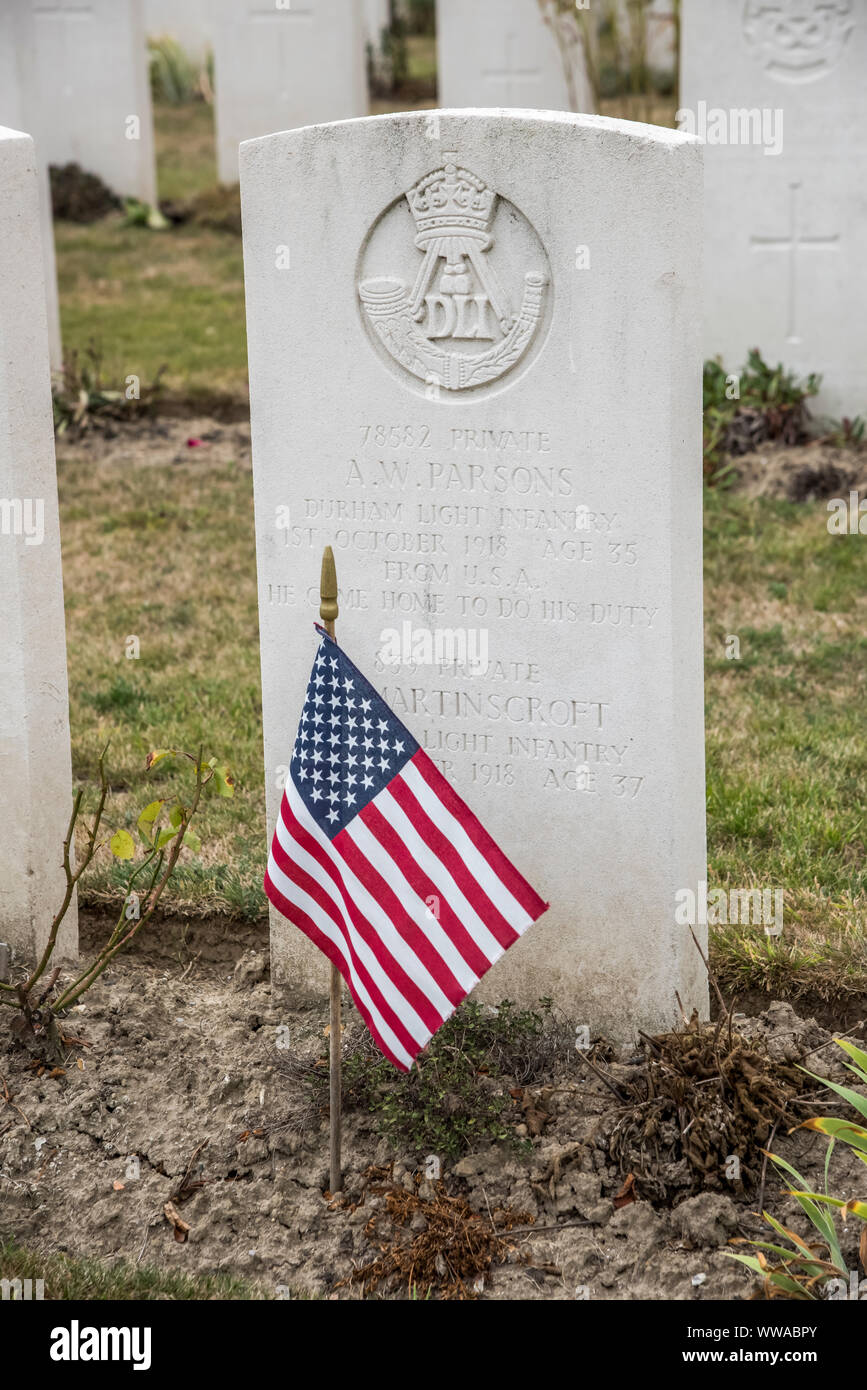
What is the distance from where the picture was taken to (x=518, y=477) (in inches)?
154

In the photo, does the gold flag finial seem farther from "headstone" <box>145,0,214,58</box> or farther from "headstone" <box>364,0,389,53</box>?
"headstone" <box>145,0,214,58</box>

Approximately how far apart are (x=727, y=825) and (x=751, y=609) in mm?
2164

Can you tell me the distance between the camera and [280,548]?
423 cm

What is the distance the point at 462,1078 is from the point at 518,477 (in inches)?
57.5

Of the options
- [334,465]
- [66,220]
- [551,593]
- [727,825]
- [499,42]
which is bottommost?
[727,825]

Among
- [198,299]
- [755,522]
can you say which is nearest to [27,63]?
[198,299]

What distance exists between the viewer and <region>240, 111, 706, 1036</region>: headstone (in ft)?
12.2

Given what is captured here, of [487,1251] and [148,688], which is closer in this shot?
[487,1251]

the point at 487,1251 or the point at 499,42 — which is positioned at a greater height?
the point at 499,42

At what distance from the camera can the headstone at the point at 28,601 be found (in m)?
4.15

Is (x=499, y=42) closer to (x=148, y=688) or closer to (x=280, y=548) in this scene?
(x=148, y=688)

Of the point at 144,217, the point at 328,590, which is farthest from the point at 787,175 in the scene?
the point at 144,217

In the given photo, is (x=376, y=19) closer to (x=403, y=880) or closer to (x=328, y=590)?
(x=328, y=590)

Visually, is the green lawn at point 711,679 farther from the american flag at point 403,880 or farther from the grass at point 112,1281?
the grass at point 112,1281
